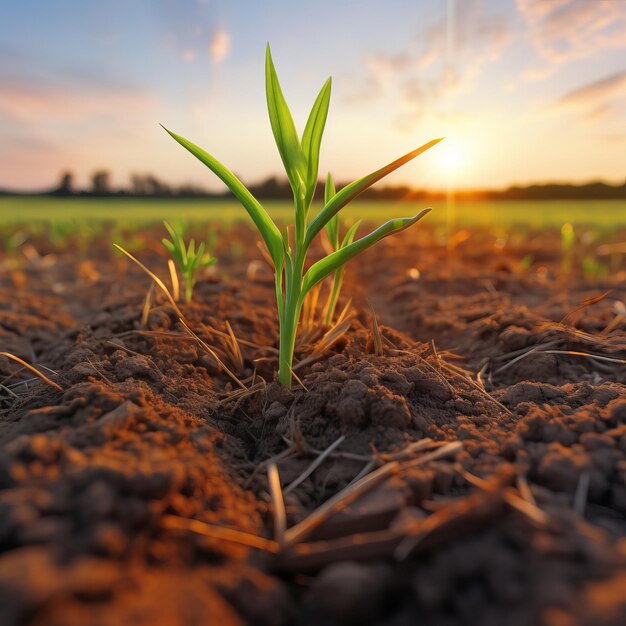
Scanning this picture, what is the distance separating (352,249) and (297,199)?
0.23 meters

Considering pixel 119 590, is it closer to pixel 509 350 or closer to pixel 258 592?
pixel 258 592

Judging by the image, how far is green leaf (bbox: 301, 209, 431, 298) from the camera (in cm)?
133

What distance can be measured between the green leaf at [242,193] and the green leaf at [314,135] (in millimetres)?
147

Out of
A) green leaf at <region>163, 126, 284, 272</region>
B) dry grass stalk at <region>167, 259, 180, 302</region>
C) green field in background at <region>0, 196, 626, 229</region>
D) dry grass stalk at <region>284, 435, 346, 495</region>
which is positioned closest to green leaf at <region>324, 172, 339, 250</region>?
green leaf at <region>163, 126, 284, 272</region>

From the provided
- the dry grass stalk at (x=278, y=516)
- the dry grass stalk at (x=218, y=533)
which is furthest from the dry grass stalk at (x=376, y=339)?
the dry grass stalk at (x=218, y=533)

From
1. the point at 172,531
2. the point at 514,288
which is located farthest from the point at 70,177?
the point at 172,531

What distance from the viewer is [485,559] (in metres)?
0.76

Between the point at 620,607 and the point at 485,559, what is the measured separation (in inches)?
7.6

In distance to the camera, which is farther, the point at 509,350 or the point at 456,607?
the point at 509,350

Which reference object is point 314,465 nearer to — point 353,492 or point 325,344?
point 353,492

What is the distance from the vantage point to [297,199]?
1.42 m

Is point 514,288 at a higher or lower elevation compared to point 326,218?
lower

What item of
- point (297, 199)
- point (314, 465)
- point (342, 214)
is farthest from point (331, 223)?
point (342, 214)

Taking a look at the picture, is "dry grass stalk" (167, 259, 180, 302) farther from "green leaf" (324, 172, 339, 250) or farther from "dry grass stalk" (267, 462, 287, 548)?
"dry grass stalk" (267, 462, 287, 548)
